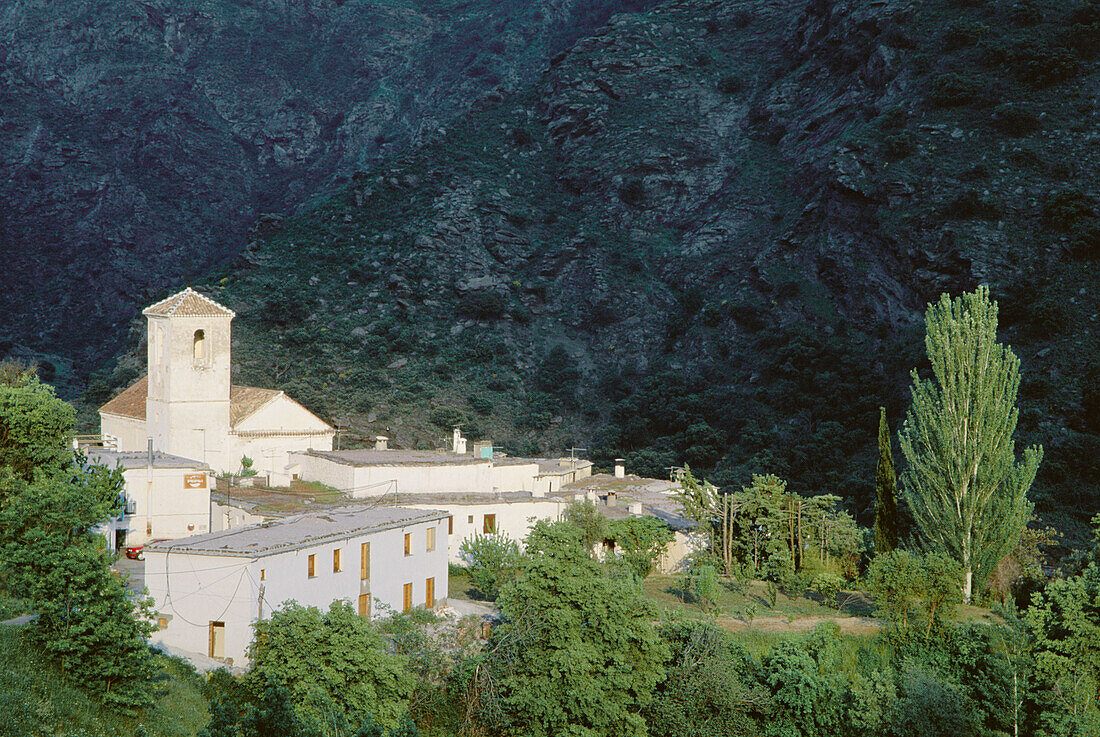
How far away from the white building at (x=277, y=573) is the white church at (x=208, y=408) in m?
12.8

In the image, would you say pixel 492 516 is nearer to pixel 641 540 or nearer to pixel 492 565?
pixel 492 565

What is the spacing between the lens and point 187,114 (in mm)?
108562

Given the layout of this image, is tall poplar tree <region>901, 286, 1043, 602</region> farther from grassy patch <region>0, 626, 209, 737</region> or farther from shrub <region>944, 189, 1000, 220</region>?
shrub <region>944, 189, 1000, 220</region>

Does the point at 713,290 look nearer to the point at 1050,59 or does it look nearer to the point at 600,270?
the point at 600,270

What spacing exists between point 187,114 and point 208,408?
79671 millimetres

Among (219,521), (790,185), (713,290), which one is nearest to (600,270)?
(713,290)

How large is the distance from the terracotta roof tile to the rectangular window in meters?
23.1

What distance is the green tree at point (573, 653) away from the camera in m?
23.0

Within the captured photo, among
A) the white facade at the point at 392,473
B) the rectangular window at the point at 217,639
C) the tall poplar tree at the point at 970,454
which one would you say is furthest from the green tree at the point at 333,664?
the tall poplar tree at the point at 970,454

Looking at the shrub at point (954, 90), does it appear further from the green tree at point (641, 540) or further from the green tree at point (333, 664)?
the green tree at point (333, 664)

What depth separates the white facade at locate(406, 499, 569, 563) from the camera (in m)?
33.5

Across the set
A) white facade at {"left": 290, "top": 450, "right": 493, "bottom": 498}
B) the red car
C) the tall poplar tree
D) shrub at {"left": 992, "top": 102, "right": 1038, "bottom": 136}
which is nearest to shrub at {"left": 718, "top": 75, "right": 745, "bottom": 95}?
shrub at {"left": 992, "top": 102, "right": 1038, "bottom": 136}

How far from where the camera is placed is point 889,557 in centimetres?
2806

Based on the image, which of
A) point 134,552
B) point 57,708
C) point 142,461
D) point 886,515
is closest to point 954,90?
point 886,515
